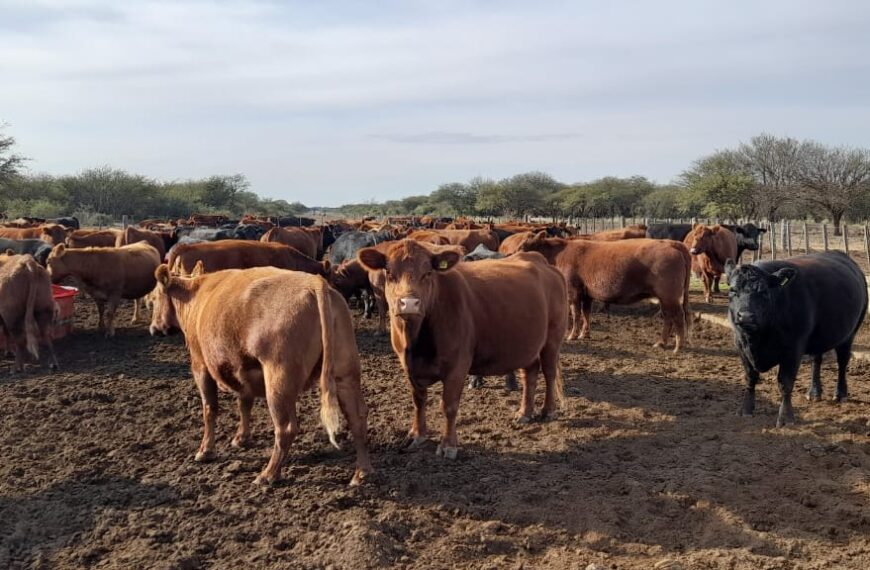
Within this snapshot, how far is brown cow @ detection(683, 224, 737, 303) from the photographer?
1415cm

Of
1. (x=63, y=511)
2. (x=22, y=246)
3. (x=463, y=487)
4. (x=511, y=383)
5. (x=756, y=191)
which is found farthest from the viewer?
(x=756, y=191)

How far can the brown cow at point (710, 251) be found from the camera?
1415 cm

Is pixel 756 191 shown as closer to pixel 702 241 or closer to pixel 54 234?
pixel 702 241

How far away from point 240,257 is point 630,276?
6.75m

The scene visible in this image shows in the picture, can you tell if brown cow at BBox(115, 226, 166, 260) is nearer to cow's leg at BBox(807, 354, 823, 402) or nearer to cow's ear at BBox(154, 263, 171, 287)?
cow's ear at BBox(154, 263, 171, 287)

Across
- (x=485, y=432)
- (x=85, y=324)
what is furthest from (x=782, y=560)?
(x=85, y=324)

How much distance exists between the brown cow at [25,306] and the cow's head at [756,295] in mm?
8058

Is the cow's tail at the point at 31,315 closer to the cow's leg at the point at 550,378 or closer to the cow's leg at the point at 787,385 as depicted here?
the cow's leg at the point at 550,378

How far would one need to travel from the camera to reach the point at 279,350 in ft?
14.4

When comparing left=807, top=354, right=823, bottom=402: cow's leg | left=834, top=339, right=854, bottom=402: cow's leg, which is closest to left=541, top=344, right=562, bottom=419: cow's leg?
left=807, top=354, right=823, bottom=402: cow's leg

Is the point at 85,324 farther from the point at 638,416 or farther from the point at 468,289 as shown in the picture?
the point at 638,416

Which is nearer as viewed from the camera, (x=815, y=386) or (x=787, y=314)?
(x=787, y=314)

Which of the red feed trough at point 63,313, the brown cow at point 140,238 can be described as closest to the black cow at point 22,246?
the brown cow at point 140,238

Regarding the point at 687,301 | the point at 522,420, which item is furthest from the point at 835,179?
the point at 522,420
